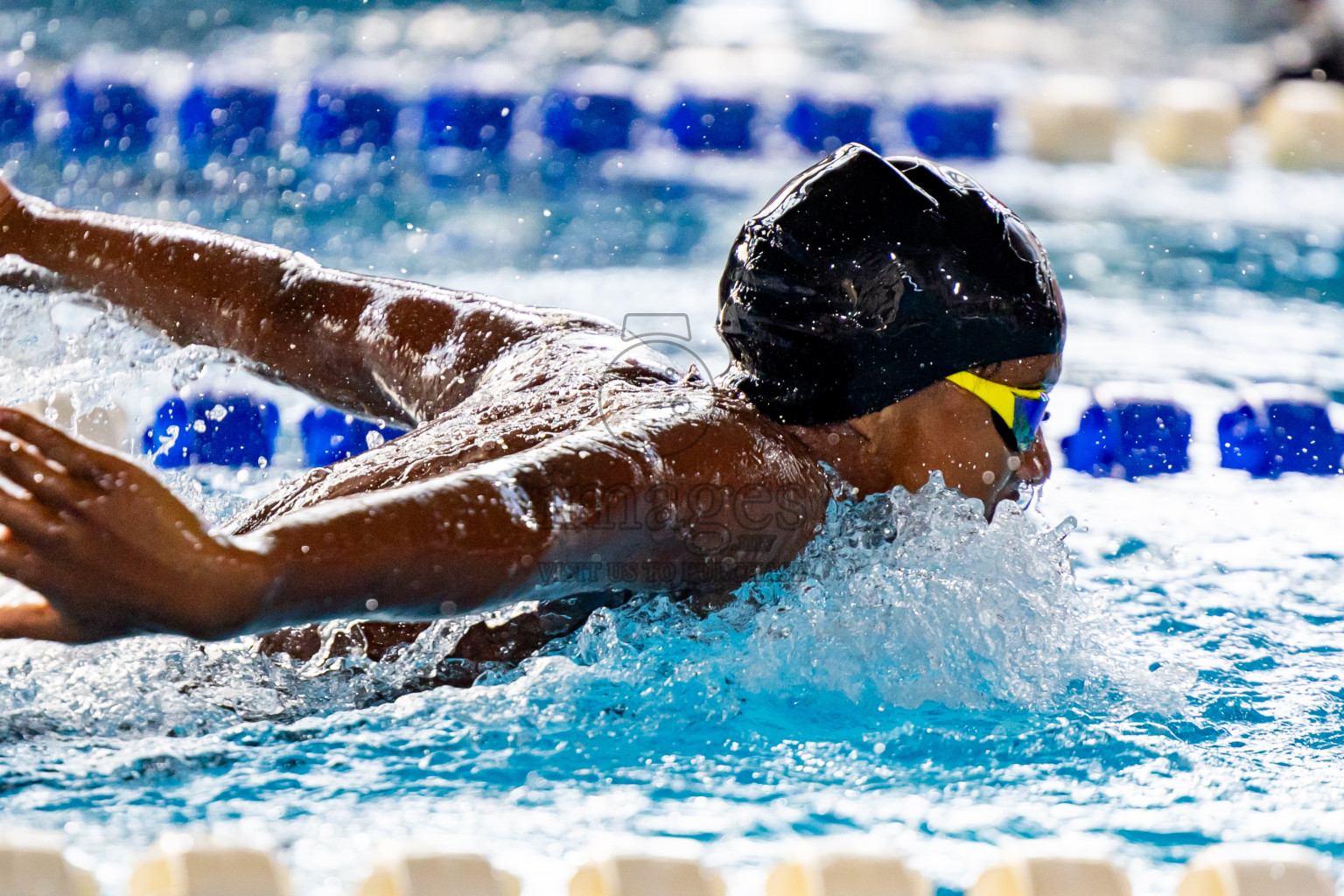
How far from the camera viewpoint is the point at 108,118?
5.86m

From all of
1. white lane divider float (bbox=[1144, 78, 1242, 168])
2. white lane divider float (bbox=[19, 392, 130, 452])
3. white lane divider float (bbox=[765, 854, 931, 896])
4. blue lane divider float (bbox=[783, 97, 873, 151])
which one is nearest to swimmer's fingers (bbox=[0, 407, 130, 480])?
white lane divider float (bbox=[765, 854, 931, 896])

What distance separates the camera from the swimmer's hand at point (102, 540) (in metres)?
1.09

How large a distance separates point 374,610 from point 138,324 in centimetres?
122

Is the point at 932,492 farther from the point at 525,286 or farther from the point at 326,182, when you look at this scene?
the point at 326,182

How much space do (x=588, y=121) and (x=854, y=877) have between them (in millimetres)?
5438

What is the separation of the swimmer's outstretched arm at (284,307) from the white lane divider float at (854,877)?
112 cm

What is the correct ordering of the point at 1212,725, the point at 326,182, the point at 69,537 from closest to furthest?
the point at 69,537, the point at 1212,725, the point at 326,182

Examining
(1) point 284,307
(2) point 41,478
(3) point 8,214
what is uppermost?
(3) point 8,214

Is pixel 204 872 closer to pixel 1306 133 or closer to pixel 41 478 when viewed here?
pixel 41 478

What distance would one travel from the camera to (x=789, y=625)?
1.86 meters

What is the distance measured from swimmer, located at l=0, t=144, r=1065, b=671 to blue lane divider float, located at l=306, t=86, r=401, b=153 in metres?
3.82

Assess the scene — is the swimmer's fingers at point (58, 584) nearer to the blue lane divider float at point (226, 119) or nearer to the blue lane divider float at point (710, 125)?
the blue lane divider float at point (226, 119)

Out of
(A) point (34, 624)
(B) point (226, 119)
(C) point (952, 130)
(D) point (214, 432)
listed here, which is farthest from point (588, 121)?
(A) point (34, 624)

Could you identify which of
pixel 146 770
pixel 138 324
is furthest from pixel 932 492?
pixel 138 324
